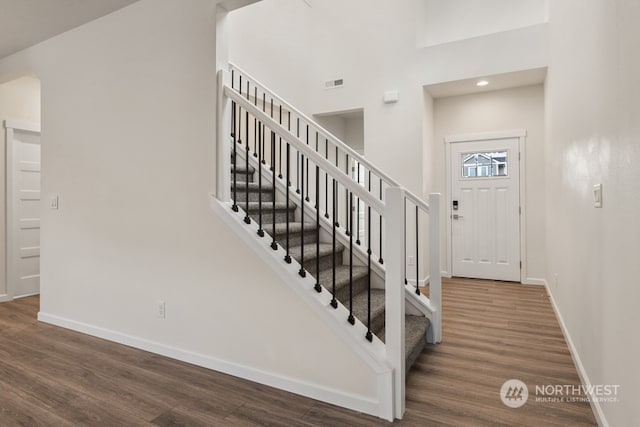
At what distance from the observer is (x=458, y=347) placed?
2689mm

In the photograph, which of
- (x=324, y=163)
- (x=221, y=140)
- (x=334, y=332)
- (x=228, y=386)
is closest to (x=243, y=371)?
(x=228, y=386)

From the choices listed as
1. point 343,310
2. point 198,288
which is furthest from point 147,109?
point 343,310

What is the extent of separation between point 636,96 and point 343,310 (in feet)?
5.14

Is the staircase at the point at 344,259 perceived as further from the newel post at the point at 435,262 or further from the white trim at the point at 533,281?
the white trim at the point at 533,281

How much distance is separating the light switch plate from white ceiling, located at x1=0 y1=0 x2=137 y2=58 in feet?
10.9

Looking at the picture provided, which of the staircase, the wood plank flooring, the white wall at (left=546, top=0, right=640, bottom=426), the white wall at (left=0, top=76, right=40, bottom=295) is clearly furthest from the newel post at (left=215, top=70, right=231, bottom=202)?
the white wall at (left=0, top=76, right=40, bottom=295)

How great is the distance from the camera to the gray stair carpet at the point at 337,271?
Result: 93.0 inches

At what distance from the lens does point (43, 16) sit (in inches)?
115

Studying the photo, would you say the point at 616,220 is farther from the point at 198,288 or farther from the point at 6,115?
the point at 6,115

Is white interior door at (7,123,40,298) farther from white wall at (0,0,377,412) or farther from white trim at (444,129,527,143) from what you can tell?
white trim at (444,129,527,143)

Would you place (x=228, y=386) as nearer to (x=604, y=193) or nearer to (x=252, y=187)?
(x=252, y=187)

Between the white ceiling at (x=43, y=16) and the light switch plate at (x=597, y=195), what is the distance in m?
3.32

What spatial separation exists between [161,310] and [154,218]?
2.22 ft

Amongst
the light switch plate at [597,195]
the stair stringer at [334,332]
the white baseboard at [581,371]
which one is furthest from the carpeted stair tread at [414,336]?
the light switch plate at [597,195]
